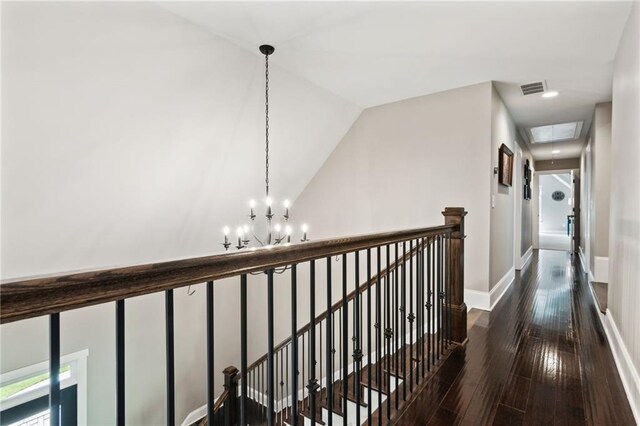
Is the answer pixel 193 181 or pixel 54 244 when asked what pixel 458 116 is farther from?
pixel 54 244

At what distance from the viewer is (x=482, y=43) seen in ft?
8.69

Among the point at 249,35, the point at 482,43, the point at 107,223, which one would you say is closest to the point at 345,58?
the point at 249,35

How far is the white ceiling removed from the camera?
2.22 m

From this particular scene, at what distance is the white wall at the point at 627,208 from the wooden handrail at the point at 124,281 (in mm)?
2040

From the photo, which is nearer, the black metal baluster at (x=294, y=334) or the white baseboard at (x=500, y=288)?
the black metal baluster at (x=294, y=334)

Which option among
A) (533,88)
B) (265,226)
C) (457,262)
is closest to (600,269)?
(533,88)

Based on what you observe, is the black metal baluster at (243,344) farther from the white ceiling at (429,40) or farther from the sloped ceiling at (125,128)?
the sloped ceiling at (125,128)

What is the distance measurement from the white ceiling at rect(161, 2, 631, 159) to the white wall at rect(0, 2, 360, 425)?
0.38 metres

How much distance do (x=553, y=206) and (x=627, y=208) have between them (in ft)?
43.1

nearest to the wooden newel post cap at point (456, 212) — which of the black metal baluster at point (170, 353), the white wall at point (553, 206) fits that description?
the black metal baluster at point (170, 353)

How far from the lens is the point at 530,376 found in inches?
81.6

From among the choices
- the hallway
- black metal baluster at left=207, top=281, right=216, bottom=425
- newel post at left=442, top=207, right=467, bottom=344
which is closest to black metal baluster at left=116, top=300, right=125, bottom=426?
black metal baluster at left=207, top=281, right=216, bottom=425

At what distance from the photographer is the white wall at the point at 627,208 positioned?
71.3 inches

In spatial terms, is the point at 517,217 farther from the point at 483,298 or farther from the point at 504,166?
the point at 483,298
